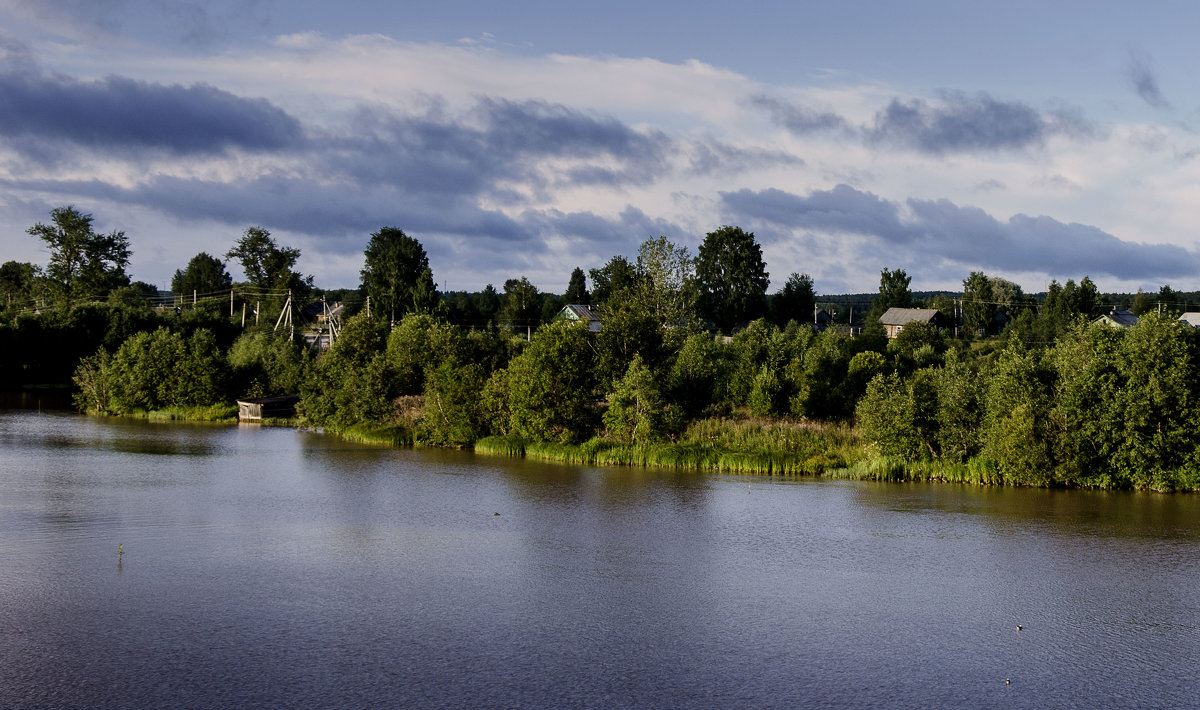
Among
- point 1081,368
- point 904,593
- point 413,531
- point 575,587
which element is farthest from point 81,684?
point 1081,368

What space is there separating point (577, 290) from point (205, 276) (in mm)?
57011

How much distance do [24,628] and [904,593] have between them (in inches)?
748

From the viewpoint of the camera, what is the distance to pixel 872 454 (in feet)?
134

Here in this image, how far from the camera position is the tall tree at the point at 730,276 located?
101m

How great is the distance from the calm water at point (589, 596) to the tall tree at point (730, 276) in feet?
214

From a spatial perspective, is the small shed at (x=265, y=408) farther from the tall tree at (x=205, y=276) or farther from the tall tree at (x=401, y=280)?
the tall tree at (x=205, y=276)

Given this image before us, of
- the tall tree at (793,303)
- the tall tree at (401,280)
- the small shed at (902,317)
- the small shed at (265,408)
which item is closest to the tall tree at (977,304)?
the small shed at (902,317)

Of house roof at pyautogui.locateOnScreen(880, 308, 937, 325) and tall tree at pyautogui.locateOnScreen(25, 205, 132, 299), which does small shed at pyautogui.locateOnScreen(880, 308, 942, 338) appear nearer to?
house roof at pyautogui.locateOnScreen(880, 308, 937, 325)

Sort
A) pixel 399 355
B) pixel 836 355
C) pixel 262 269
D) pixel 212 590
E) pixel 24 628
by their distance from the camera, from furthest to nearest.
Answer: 1. pixel 262 269
2. pixel 399 355
3. pixel 836 355
4. pixel 212 590
5. pixel 24 628

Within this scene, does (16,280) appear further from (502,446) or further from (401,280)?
(502,446)

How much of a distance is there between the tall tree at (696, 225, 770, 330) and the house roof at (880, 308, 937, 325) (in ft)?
68.7

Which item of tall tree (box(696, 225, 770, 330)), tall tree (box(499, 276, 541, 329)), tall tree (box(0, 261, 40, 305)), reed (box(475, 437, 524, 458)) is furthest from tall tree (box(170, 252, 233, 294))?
reed (box(475, 437, 524, 458))

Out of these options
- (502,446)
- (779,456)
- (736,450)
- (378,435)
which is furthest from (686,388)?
(378,435)

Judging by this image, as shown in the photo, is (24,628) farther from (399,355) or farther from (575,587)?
(399,355)
